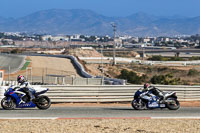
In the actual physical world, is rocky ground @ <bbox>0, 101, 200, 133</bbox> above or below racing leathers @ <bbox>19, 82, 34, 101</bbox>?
below

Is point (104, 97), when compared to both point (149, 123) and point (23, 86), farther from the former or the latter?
point (149, 123)

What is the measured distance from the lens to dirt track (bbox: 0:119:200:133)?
12656 mm

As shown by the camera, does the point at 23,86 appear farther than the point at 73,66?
No

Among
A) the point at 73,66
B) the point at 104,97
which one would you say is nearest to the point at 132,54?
the point at 73,66

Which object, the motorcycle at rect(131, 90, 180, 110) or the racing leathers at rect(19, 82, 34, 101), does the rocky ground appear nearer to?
the motorcycle at rect(131, 90, 180, 110)

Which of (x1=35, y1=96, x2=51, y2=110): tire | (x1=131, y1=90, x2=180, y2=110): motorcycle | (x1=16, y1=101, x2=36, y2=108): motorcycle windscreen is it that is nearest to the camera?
(x1=16, y1=101, x2=36, y2=108): motorcycle windscreen

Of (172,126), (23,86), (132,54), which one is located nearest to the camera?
(172,126)

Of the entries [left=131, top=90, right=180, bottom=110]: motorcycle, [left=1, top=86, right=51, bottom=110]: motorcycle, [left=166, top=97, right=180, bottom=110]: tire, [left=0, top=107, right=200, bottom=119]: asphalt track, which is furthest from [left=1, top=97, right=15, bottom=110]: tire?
[left=166, top=97, right=180, bottom=110]: tire

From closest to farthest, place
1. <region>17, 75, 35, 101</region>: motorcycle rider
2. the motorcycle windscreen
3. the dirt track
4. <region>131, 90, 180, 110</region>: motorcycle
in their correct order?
the dirt track
<region>17, 75, 35, 101</region>: motorcycle rider
the motorcycle windscreen
<region>131, 90, 180, 110</region>: motorcycle

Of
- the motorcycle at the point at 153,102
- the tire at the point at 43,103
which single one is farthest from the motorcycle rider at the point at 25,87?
the motorcycle at the point at 153,102

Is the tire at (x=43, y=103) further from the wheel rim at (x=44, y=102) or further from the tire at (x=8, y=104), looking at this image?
the tire at (x=8, y=104)

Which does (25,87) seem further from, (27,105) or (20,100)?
(27,105)

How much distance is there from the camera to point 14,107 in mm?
17562

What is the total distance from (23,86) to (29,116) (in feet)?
5.61
